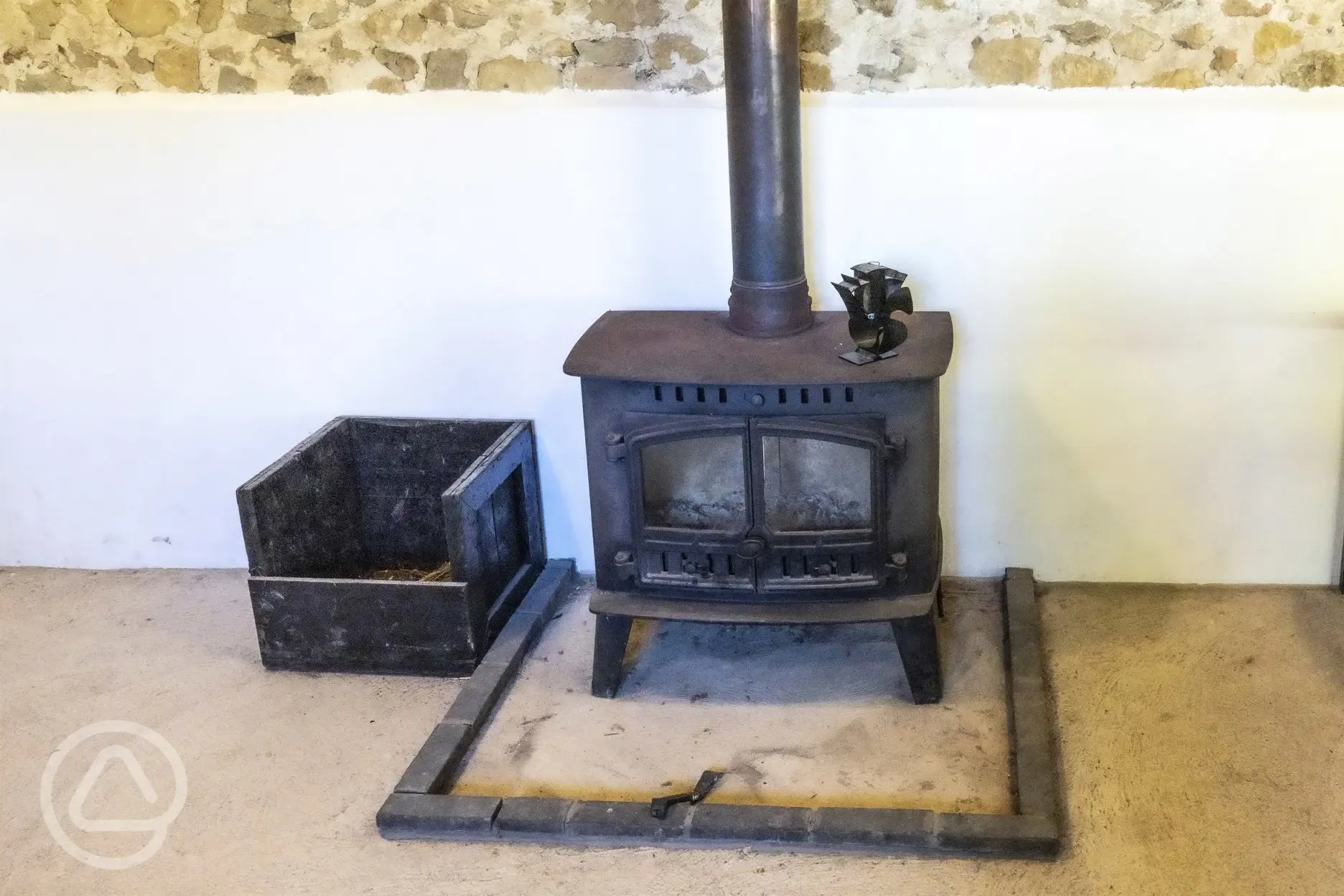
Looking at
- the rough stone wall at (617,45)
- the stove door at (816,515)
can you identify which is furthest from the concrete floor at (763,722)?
the rough stone wall at (617,45)

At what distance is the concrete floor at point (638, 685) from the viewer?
79.7 inches

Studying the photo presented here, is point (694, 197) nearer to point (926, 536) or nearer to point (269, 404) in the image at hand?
point (926, 536)

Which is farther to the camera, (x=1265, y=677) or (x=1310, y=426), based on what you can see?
(x=1310, y=426)

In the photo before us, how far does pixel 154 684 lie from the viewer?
8.83 feet

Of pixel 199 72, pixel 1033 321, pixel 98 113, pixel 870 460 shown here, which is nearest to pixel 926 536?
pixel 870 460

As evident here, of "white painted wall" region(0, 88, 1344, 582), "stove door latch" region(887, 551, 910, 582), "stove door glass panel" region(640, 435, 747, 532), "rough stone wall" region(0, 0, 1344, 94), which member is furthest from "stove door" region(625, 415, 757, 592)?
"rough stone wall" region(0, 0, 1344, 94)

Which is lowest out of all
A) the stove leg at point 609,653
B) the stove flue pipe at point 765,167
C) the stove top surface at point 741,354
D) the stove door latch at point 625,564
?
the stove leg at point 609,653

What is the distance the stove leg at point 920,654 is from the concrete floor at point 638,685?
11.1 inches

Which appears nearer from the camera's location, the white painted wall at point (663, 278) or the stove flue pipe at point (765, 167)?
the stove flue pipe at point (765, 167)

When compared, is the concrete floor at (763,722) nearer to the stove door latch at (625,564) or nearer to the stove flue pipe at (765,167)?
the stove door latch at (625,564)

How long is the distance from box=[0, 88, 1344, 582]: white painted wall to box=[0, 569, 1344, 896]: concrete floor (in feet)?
0.95

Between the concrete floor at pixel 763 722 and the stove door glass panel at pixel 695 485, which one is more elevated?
the stove door glass panel at pixel 695 485

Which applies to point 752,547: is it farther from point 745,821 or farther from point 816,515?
point 745,821

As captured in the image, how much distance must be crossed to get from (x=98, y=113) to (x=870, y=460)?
6.63 ft
